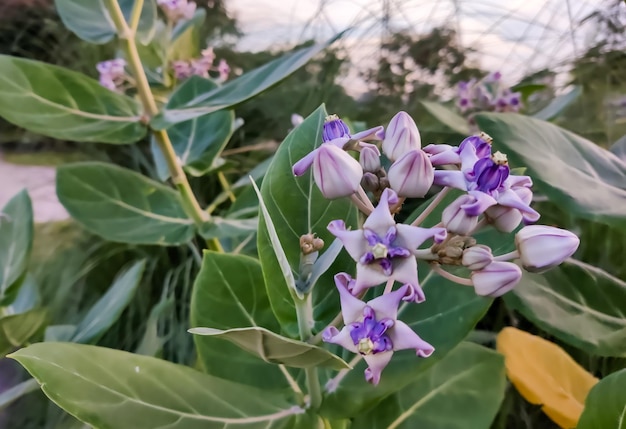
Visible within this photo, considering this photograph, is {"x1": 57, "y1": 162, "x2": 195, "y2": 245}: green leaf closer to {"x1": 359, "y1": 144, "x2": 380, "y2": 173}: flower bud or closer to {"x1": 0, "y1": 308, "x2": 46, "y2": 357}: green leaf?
{"x1": 0, "y1": 308, "x2": 46, "y2": 357}: green leaf

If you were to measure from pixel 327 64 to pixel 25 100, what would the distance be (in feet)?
1.79

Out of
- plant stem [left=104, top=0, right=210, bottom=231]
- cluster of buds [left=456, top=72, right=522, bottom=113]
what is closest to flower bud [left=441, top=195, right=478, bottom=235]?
plant stem [left=104, top=0, right=210, bottom=231]

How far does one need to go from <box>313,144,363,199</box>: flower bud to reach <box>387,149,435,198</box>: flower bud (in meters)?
0.01

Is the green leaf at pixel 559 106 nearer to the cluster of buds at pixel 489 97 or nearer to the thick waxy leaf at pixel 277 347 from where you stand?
the cluster of buds at pixel 489 97

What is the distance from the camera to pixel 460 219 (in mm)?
234

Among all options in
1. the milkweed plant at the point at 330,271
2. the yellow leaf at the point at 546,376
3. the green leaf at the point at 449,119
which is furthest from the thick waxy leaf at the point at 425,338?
the green leaf at the point at 449,119

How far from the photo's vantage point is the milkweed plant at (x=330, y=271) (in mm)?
234

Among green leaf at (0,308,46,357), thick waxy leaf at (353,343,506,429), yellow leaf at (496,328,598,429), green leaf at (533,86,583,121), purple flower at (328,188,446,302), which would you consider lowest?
yellow leaf at (496,328,598,429)

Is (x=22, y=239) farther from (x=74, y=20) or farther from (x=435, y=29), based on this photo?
(x=435, y=29)

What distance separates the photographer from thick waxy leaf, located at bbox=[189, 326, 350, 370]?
0.77 ft

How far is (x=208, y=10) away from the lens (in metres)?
1.02

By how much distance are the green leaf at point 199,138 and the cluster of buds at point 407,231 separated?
0.30 m

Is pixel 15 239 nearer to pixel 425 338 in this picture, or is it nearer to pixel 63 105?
pixel 63 105

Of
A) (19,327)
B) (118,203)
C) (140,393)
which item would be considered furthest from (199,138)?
(140,393)
